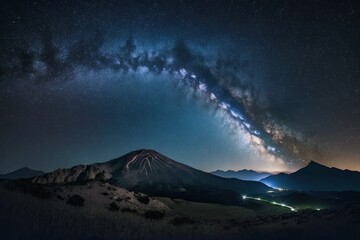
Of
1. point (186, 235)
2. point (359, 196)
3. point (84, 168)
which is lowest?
point (186, 235)

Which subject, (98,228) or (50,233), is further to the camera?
(98,228)

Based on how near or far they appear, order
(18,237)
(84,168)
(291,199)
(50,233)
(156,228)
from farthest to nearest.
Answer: (84,168), (291,199), (156,228), (50,233), (18,237)

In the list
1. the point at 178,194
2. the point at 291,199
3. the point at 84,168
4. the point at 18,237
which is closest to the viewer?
the point at 18,237

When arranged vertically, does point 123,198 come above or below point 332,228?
above

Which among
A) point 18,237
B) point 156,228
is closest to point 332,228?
point 156,228

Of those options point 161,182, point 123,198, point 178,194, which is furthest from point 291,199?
point 123,198

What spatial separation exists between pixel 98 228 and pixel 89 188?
95.5 ft

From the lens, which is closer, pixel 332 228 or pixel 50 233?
pixel 50 233

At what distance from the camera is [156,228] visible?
449 inches

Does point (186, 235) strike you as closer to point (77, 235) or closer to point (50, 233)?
point (77, 235)

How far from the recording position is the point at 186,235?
34.7 ft

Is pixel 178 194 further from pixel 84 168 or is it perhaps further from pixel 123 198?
pixel 123 198

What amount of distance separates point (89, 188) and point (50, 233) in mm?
30945

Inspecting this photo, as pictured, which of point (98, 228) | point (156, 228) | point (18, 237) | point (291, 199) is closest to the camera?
point (18, 237)
